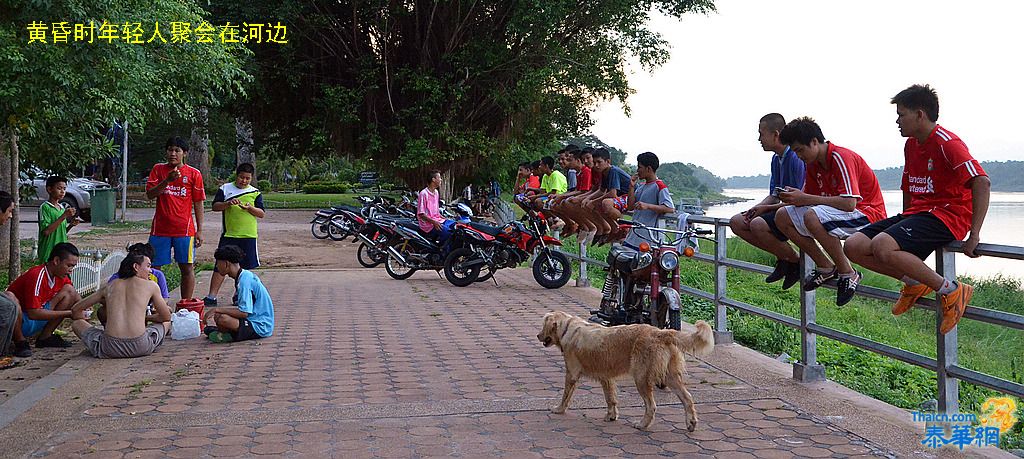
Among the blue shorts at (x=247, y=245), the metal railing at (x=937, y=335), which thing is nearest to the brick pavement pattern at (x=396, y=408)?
the metal railing at (x=937, y=335)

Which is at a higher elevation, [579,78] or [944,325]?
[579,78]

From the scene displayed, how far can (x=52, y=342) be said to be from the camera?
27.0 ft

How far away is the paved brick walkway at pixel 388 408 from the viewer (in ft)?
15.7

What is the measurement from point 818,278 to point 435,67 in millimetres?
19013

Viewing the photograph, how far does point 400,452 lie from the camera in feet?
15.3

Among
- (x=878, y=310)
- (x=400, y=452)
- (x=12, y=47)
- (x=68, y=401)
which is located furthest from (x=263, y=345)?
(x=878, y=310)

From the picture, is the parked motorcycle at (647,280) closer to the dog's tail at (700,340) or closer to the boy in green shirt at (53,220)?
the dog's tail at (700,340)

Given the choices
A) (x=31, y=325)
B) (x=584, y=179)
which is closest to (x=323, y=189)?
(x=584, y=179)

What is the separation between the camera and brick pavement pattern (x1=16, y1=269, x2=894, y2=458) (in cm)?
478

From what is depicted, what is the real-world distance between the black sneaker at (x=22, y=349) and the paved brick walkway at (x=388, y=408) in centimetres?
87

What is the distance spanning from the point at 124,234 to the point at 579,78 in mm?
12205

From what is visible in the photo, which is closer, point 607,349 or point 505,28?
point 607,349

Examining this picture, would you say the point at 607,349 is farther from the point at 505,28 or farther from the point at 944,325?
the point at 505,28

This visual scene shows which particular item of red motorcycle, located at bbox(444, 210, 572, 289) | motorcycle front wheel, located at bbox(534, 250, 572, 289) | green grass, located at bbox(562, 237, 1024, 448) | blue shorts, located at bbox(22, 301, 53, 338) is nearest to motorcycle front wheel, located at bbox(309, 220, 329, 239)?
green grass, located at bbox(562, 237, 1024, 448)
